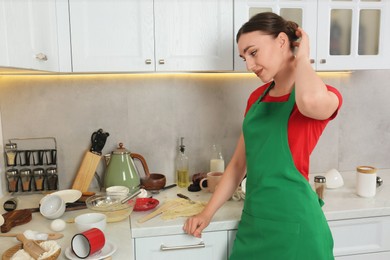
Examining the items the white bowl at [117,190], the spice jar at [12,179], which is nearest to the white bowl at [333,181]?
the white bowl at [117,190]

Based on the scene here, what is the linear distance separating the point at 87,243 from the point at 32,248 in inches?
7.2

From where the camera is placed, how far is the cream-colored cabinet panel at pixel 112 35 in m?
1.80

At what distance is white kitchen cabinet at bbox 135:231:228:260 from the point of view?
1651 millimetres

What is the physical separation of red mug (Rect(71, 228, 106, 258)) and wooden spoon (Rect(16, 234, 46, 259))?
0.11 meters

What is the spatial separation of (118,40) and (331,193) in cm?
136

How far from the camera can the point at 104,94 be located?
221cm

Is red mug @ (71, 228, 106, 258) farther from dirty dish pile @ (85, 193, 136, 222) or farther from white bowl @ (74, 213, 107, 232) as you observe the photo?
dirty dish pile @ (85, 193, 136, 222)

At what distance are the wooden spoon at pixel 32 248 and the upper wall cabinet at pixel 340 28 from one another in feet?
4.01

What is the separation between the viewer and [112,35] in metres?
1.83

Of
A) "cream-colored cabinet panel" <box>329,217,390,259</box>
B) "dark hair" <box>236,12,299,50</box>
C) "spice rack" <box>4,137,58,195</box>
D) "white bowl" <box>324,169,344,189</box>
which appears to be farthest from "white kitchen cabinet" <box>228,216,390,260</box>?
"spice rack" <box>4,137,58,195</box>

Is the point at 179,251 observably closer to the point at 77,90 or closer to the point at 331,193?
the point at 331,193

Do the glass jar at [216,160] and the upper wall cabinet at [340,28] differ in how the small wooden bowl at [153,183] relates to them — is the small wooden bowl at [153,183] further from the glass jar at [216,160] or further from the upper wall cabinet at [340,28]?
the upper wall cabinet at [340,28]

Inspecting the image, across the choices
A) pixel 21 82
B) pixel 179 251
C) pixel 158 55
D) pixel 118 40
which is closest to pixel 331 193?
pixel 179 251

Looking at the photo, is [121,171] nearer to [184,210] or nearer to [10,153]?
[184,210]
